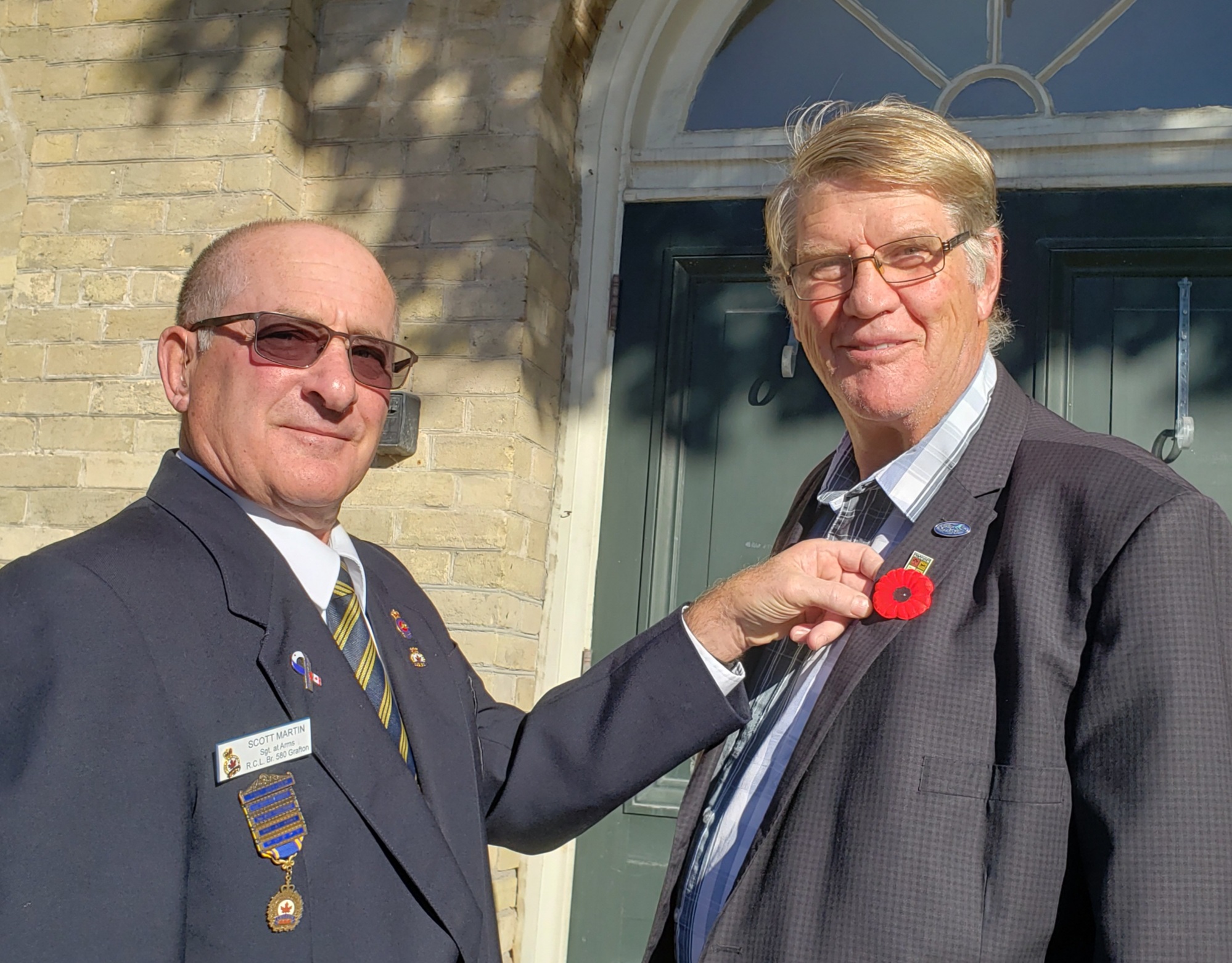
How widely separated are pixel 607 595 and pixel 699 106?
5.54 feet

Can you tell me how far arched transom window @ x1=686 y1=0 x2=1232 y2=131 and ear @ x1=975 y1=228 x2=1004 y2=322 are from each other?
1.84 metres

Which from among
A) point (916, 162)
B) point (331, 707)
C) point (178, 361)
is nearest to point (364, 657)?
point (331, 707)

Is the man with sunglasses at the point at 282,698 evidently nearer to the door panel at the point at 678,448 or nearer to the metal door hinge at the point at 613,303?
the door panel at the point at 678,448

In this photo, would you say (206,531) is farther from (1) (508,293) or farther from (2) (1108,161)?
(2) (1108,161)

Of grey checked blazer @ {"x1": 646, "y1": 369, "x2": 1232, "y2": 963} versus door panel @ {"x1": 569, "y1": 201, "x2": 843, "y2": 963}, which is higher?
door panel @ {"x1": 569, "y1": 201, "x2": 843, "y2": 963}

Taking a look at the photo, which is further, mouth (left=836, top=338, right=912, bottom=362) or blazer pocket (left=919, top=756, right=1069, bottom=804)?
mouth (left=836, top=338, right=912, bottom=362)

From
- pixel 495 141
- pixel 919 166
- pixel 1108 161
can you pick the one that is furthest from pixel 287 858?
pixel 1108 161

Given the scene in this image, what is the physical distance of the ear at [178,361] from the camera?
197 centimetres

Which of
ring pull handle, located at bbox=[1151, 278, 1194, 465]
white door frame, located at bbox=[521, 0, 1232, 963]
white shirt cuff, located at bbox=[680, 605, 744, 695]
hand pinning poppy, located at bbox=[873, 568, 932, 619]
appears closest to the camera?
Result: hand pinning poppy, located at bbox=[873, 568, 932, 619]

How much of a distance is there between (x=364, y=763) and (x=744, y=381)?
227 centimetres

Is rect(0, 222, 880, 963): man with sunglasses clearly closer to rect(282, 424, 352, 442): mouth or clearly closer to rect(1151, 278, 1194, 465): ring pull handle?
rect(282, 424, 352, 442): mouth

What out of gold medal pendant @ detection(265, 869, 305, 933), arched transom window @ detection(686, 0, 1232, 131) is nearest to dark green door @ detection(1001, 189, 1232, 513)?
arched transom window @ detection(686, 0, 1232, 131)

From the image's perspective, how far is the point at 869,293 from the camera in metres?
1.88

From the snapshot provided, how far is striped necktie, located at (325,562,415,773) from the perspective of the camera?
1862 millimetres
